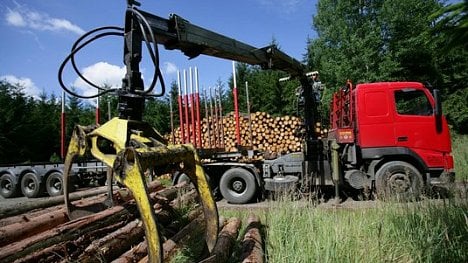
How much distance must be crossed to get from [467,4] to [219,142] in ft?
32.2

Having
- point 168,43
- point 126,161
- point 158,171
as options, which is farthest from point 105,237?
point 168,43

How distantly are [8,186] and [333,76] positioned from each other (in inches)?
849

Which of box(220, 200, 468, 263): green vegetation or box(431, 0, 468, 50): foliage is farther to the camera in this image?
box(220, 200, 468, 263): green vegetation

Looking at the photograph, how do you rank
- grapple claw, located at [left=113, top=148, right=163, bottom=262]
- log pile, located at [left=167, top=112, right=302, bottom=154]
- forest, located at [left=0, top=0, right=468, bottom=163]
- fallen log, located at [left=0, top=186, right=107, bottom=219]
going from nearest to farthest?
grapple claw, located at [left=113, top=148, right=163, bottom=262] < fallen log, located at [left=0, top=186, right=107, bottom=219] < log pile, located at [left=167, top=112, right=302, bottom=154] < forest, located at [left=0, top=0, right=468, bottom=163]

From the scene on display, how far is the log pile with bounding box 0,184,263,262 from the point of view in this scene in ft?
11.2

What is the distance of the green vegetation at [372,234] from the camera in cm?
358

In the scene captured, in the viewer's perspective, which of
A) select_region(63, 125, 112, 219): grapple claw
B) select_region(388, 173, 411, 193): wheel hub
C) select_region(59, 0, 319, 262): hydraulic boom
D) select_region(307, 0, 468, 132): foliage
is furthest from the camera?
select_region(307, 0, 468, 132): foliage

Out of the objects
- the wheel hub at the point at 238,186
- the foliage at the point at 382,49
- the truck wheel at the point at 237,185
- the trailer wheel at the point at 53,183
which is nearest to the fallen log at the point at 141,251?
the truck wheel at the point at 237,185

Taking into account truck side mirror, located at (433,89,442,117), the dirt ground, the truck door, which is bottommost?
the dirt ground

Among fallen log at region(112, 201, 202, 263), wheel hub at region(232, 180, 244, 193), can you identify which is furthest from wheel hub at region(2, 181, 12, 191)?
fallen log at region(112, 201, 202, 263)

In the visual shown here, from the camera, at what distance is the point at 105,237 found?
391 centimetres

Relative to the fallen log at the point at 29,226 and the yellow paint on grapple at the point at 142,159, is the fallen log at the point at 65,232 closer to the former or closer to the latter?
the fallen log at the point at 29,226

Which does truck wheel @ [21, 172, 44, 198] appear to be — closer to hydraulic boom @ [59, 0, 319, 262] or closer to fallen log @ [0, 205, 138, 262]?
hydraulic boom @ [59, 0, 319, 262]

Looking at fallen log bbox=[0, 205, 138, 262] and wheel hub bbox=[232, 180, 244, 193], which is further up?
fallen log bbox=[0, 205, 138, 262]
